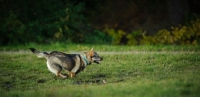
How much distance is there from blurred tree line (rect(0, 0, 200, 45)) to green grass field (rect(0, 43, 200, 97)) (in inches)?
218

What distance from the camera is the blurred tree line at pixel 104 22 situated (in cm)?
2383

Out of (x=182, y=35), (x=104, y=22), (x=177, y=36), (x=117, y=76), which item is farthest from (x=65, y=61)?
(x=104, y=22)

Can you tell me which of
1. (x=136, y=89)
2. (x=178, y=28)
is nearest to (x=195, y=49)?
(x=178, y=28)

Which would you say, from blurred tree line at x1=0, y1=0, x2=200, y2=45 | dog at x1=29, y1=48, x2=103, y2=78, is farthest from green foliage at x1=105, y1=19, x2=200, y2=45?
dog at x1=29, y1=48, x2=103, y2=78

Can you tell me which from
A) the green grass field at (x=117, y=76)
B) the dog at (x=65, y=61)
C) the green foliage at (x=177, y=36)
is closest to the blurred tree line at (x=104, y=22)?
the green foliage at (x=177, y=36)

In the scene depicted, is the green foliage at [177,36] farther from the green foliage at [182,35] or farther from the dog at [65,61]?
the dog at [65,61]

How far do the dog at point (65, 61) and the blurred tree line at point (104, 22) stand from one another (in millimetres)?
10410

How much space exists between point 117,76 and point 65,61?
162cm

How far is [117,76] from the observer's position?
43.3 feet

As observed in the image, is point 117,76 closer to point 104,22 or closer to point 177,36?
point 177,36

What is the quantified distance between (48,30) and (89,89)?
14720 millimetres

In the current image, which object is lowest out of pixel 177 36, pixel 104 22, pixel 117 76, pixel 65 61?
pixel 117 76

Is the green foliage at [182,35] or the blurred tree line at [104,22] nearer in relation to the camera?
the green foliage at [182,35]

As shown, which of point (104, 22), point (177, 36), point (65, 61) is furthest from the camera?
point (104, 22)
